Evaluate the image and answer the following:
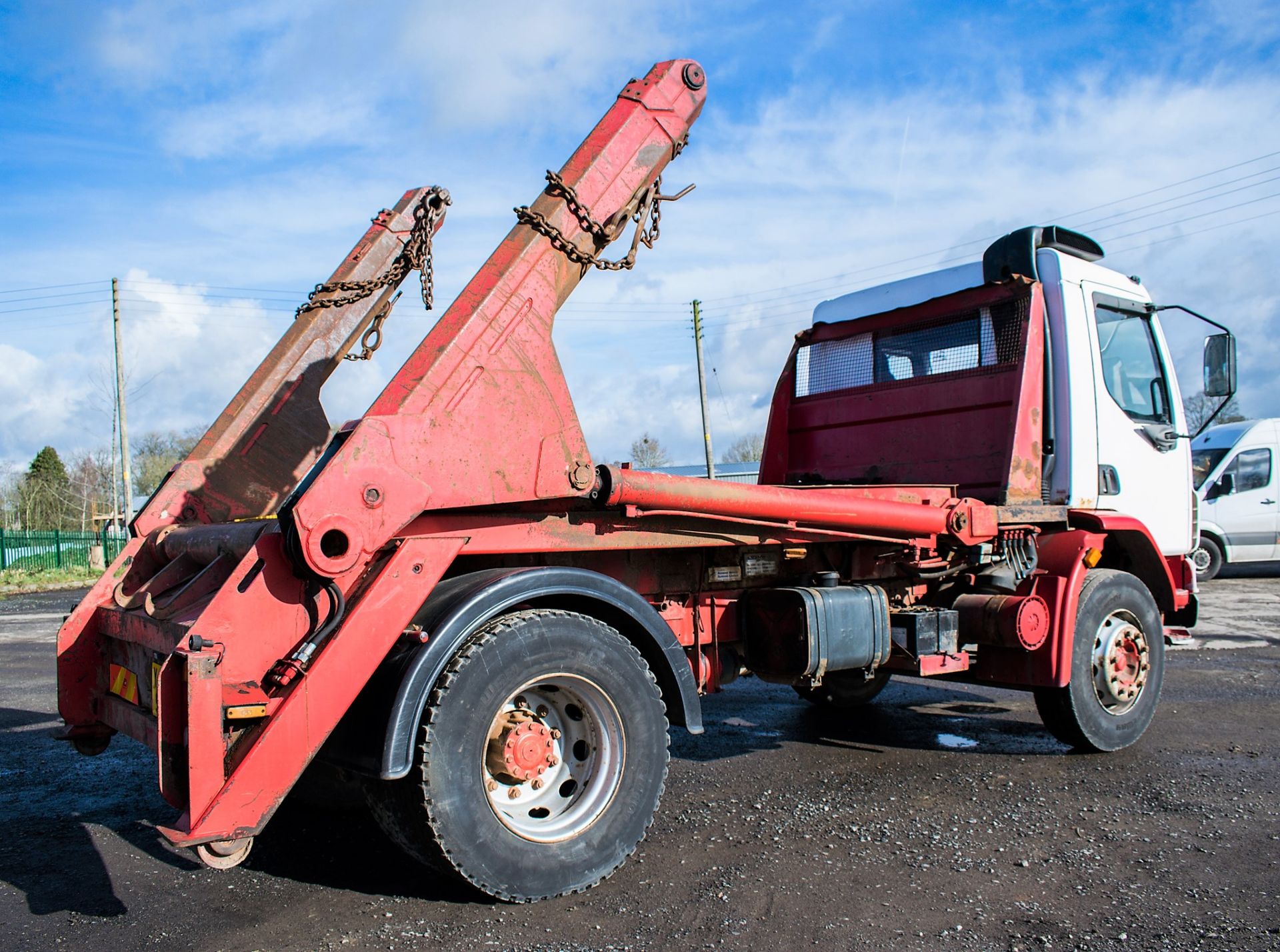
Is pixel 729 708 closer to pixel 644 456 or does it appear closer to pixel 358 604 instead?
pixel 358 604

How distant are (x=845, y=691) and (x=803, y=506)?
10.2 ft

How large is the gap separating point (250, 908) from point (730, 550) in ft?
8.40

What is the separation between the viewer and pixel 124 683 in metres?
4.13

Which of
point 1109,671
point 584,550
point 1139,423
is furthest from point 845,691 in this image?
point 584,550

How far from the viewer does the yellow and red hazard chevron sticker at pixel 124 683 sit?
4.03 metres

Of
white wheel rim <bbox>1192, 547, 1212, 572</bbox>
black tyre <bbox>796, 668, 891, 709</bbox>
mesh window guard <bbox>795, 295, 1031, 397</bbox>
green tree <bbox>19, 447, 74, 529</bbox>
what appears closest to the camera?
mesh window guard <bbox>795, 295, 1031, 397</bbox>

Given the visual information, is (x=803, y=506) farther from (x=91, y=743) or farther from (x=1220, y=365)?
(x=1220, y=365)

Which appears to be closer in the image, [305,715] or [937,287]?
[305,715]

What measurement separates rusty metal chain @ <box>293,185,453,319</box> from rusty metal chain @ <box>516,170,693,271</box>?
1.39m

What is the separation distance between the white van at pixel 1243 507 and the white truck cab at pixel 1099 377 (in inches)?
411

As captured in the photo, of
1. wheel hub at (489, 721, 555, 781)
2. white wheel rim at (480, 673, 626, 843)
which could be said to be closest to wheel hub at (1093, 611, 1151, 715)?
white wheel rim at (480, 673, 626, 843)

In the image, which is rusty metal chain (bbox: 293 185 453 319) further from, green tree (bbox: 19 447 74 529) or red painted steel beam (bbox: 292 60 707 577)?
green tree (bbox: 19 447 74 529)

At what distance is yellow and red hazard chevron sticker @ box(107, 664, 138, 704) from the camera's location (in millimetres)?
4027

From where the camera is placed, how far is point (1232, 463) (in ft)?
51.7
